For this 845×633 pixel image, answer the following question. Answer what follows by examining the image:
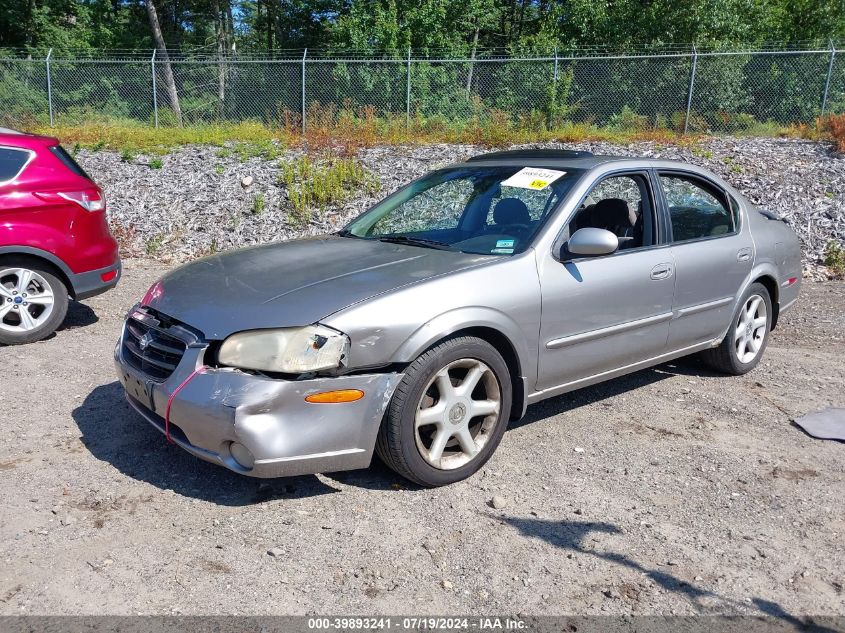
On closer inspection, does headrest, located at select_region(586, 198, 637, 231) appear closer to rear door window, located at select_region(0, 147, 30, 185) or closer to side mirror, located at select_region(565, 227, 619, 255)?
side mirror, located at select_region(565, 227, 619, 255)

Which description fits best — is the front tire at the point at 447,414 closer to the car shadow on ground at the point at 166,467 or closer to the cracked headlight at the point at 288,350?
the cracked headlight at the point at 288,350

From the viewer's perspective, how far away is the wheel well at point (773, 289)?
18.9ft

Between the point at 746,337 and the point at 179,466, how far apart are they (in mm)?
4224

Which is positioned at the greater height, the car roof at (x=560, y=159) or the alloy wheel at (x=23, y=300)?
the car roof at (x=560, y=159)

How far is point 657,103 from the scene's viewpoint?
16.9 m

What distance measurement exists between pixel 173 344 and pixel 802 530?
→ 3.10m

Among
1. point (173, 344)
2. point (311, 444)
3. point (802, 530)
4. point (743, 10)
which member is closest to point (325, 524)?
point (311, 444)

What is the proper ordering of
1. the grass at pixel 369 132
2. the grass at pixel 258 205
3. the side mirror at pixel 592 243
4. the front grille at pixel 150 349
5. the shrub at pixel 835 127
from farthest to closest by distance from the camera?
the grass at pixel 369 132 → the shrub at pixel 835 127 → the grass at pixel 258 205 → the side mirror at pixel 592 243 → the front grille at pixel 150 349

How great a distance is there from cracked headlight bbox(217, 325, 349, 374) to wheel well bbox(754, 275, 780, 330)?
374 cm

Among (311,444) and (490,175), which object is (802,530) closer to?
(311,444)

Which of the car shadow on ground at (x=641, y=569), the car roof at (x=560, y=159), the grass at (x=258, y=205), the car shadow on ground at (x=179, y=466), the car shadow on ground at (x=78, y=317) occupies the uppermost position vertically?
the car roof at (x=560, y=159)

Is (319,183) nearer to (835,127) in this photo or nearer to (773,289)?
(773,289)

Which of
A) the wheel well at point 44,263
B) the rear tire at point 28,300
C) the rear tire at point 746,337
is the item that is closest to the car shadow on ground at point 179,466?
the rear tire at point 746,337

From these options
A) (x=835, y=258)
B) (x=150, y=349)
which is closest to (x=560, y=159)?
(x=150, y=349)
